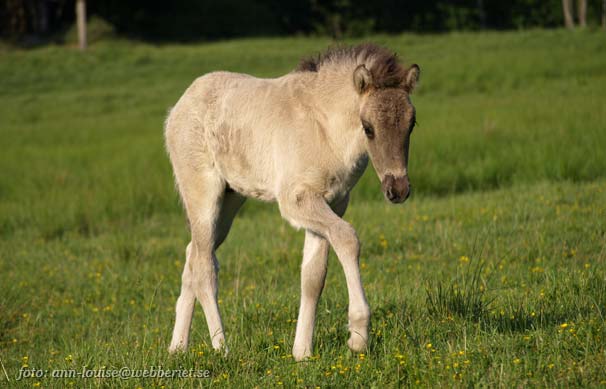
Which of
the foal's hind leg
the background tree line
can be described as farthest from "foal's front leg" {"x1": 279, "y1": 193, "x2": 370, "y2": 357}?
the background tree line

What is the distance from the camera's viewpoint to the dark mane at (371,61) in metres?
5.41

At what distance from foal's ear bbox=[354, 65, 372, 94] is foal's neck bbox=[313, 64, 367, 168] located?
124 millimetres

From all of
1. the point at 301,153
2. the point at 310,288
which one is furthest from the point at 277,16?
the point at 310,288

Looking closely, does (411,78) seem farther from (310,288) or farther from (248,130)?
(310,288)

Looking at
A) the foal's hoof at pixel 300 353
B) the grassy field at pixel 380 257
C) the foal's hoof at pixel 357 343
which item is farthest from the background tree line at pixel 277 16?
the foal's hoof at pixel 357 343

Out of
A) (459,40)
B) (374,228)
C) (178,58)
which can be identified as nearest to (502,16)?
(459,40)

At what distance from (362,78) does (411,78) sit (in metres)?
0.33

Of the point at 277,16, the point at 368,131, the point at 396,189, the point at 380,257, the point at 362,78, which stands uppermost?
the point at 362,78

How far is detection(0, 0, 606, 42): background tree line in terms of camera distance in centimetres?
4938

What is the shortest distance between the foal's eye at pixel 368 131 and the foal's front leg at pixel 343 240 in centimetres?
56

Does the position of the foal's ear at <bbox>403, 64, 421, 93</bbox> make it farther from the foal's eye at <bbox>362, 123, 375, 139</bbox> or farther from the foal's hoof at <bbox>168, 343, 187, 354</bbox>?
the foal's hoof at <bbox>168, 343, 187, 354</bbox>

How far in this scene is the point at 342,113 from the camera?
5.68 m

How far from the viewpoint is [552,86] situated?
23109 millimetres

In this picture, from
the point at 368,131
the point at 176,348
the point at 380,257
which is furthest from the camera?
the point at 380,257
